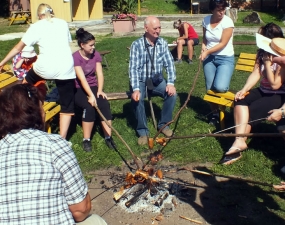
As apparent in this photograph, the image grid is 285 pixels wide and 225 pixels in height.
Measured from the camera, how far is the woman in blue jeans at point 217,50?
6.52 m

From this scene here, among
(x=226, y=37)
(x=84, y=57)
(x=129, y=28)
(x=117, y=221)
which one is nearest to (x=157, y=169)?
(x=117, y=221)

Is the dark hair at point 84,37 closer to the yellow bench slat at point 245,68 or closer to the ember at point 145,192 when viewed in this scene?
the ember at point 145,192

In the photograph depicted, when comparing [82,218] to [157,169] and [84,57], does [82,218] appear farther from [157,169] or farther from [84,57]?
[84,57]

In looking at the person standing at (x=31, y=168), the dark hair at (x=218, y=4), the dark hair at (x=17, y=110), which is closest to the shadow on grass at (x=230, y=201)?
the person standing at (x=31, y=168)

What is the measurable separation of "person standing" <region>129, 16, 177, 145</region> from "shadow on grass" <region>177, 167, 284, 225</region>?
1354mm

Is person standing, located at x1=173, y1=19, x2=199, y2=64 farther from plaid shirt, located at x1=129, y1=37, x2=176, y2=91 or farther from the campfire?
the campfire

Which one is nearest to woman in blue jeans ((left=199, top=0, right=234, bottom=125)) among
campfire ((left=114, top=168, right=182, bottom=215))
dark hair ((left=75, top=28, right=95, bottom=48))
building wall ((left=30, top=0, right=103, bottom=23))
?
dark hair ((left=75, top=28, right=95, bottom=48))

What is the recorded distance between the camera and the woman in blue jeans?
652cm

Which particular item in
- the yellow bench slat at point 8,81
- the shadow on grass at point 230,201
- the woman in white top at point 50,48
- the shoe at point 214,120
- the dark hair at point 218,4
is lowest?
the shadow on grass at point 230,201

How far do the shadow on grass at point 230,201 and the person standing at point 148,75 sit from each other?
135cm

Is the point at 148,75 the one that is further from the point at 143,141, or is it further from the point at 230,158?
the point at 230,158

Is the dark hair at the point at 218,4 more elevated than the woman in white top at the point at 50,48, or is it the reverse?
the dark hair at the point at 218,4

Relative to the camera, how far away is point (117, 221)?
452cm

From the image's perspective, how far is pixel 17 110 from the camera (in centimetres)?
273
